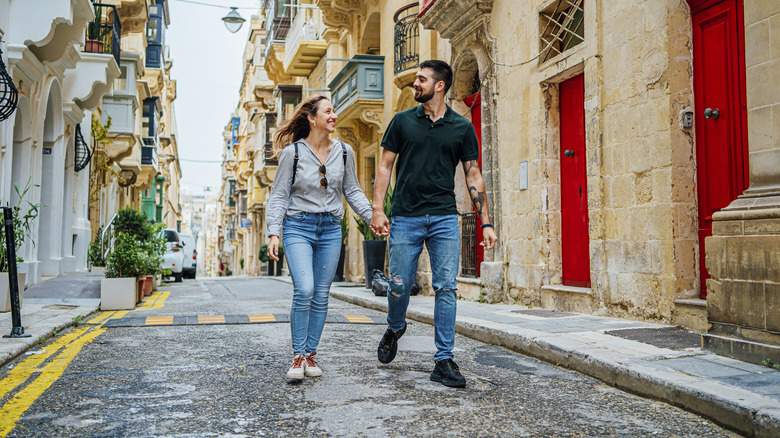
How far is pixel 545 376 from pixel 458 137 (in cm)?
180

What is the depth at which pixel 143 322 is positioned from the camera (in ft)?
26.7

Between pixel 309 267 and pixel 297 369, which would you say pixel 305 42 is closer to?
pixel 309 267

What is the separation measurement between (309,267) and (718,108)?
14.4 feet

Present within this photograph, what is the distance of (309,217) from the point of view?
15.8ft

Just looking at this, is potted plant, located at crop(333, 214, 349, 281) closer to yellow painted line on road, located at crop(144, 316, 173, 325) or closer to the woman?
yellow painted line on road, located at crop(144, 316, 173, 325)

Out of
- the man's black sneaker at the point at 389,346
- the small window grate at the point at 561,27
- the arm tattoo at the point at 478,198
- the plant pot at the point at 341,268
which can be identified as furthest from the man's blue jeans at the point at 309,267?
the plant pot at the point at 341,268

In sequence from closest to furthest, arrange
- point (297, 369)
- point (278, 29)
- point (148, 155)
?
point (297, 369), point (148, 155), point (278, 29)

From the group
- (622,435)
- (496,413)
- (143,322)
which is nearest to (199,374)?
(496,413)

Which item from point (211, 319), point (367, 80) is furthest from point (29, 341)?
point (367, 80)

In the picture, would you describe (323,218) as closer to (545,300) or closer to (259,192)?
(545,300)

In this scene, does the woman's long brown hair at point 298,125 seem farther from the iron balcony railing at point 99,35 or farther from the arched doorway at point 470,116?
the iron balcony railing at point 99,35

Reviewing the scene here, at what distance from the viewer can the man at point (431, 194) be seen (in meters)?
4.70

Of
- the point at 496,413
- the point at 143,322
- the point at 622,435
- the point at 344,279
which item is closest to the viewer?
the point at 622,435

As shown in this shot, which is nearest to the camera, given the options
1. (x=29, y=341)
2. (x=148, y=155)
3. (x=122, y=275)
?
(x=29, y=341)
